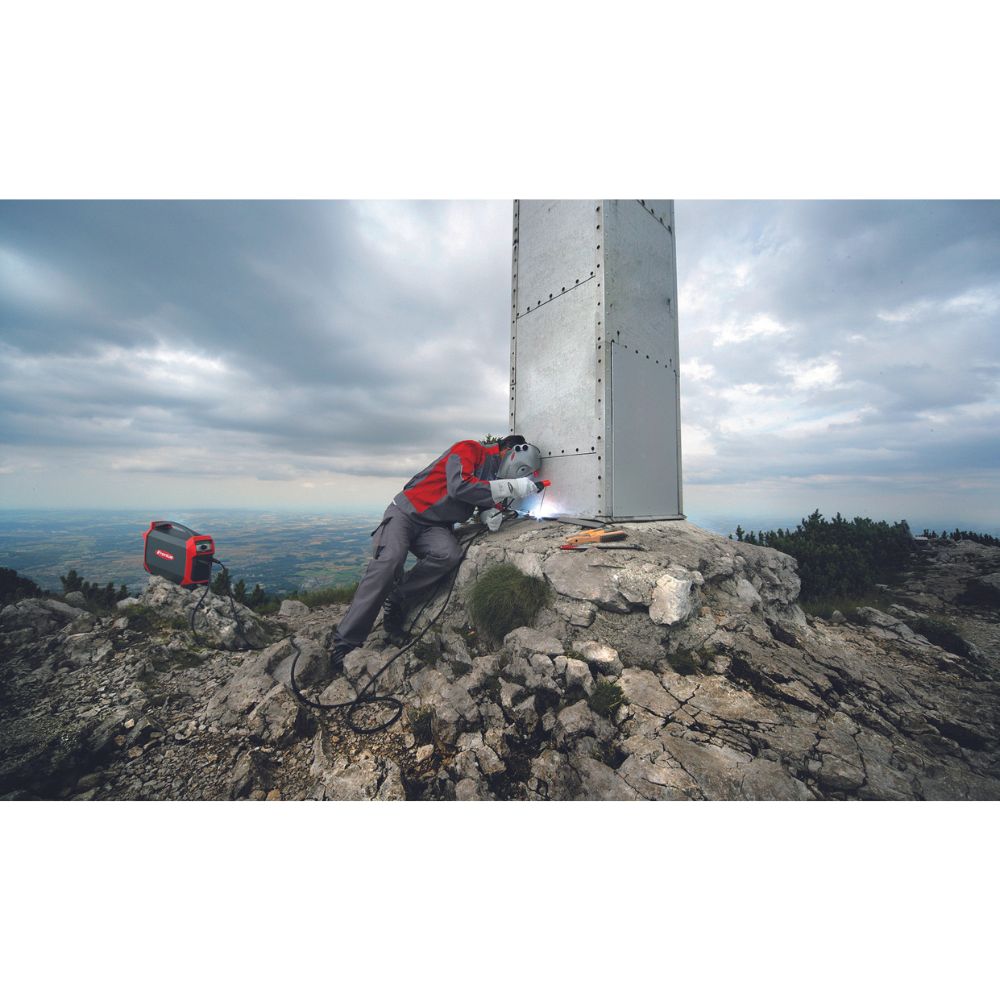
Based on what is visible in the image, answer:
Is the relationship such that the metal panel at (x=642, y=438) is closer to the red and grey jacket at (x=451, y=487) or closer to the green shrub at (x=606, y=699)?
the red and grey jacket at (x=451, y=487)

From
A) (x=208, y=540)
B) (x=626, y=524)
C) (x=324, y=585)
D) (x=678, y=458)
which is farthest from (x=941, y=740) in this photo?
(x=324, y=585)

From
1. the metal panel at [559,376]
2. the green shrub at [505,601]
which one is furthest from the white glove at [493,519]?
the metal panel at [559,376]

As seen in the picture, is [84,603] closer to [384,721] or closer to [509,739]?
[384,721]

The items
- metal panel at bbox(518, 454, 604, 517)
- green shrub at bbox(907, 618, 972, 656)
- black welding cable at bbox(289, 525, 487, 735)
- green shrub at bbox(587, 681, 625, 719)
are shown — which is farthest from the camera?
metal panel at bbox(518, 454, 604, 517)

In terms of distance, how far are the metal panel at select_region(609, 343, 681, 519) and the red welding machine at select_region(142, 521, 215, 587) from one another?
3992 mm

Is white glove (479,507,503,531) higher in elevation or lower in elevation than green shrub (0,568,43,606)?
higher

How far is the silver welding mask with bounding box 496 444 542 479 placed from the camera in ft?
13.9

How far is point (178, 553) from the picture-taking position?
3.12 m

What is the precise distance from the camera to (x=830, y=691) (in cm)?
232

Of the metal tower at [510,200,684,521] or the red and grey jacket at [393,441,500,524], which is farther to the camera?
the metal tower at [510,200,684,521]

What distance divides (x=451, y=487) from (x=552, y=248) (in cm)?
341

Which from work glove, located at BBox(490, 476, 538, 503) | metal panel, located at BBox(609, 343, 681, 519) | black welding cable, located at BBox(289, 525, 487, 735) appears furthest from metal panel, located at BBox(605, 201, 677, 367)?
black welding cable, located at BBox(289, 525, 487, 735)

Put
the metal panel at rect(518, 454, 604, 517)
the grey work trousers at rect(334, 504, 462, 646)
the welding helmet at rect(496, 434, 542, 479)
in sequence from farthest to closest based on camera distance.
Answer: the welding helmet at rect(496, 434, 542, 479)
the metal panel at rect(518, 454, 604, 517)
the grey work trousers at rect(334, 504, 462, 646)

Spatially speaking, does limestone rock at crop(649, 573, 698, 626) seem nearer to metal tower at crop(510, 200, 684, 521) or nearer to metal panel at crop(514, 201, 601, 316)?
metal tower at crop(510, 200, 684, 521)
